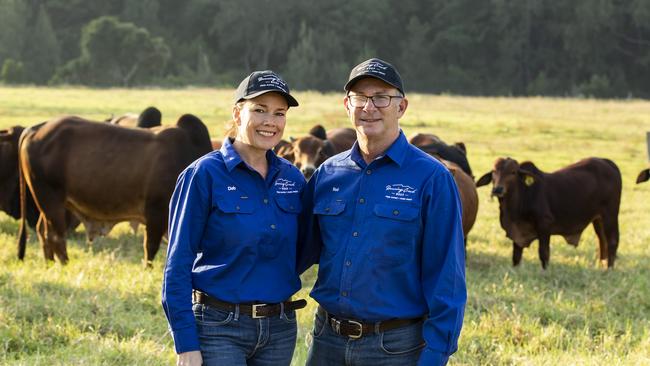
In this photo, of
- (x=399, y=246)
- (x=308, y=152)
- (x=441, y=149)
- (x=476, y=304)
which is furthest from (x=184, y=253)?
(x=441, y=149)

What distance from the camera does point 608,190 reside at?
11422 millimetres

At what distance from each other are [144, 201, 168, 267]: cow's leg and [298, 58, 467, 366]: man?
613cm

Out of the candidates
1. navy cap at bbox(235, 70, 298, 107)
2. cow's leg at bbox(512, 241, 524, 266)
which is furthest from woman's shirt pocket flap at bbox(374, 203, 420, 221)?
cow's leg at bbox(512, 241, 524, 266)

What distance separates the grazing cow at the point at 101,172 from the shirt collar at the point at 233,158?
604cm

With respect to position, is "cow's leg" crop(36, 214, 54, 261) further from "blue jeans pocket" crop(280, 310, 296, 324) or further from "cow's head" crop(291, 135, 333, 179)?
"blue jeans pocket" crop(280, 310, 296, 324)

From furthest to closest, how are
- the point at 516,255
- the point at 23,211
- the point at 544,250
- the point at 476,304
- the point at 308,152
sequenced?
the point at 308,152 → the point at 516,255 → the point at 544,250 → the point at 23,211 → the point at 476,304

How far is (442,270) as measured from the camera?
12.5ft

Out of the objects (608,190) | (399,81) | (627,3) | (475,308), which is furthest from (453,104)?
(399,81)

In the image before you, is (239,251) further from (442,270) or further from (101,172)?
(101,172)

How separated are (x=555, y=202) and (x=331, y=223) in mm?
7597

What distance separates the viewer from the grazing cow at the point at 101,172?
10117 millimetres

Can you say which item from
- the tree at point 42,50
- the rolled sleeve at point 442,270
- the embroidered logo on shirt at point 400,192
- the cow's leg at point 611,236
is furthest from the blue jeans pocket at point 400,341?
the tree at point 42,50

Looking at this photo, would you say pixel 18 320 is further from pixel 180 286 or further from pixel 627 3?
pixel 627 3

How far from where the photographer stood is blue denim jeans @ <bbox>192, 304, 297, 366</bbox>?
3.87 m
